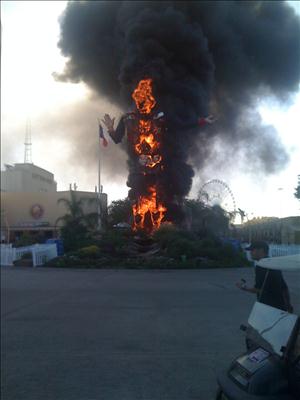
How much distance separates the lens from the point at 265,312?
2645 mm

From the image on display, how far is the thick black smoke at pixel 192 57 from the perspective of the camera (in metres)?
27.9

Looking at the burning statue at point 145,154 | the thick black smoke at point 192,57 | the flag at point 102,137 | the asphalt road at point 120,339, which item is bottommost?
the asphalt road at point 120,339

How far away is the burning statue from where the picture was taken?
22.2 ft

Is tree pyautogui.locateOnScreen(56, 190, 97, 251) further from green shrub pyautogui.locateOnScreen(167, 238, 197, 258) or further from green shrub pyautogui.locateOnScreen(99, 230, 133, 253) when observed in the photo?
green shrub pyautogui.locateOnScreen(167, 238, 197, 258)

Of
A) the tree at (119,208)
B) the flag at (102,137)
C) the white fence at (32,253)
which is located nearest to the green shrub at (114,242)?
the white fence at (32,253)

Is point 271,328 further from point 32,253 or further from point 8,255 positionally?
point 8,255

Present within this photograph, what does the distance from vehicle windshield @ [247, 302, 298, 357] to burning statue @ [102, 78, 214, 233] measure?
10.4 feet

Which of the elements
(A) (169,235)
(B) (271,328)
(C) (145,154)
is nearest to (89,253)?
(A) (169,235)

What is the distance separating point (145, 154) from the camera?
440 inches

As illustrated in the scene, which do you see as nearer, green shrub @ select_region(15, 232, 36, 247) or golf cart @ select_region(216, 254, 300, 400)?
golf cart @ select_region(216, 254, 300, 400)

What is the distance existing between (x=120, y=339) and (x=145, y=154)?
5.18m

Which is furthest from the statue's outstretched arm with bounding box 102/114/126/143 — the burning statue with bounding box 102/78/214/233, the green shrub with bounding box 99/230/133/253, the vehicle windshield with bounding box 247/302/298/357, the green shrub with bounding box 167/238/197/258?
the green shrub with bounding box 99/230/133/253

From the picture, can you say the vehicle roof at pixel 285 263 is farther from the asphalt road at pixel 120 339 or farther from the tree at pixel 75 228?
the tree at pixel 75 228

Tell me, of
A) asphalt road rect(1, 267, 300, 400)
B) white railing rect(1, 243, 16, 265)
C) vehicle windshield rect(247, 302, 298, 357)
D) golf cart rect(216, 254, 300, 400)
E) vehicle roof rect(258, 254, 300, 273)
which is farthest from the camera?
white railing rect(1, 243, 16, 265)
